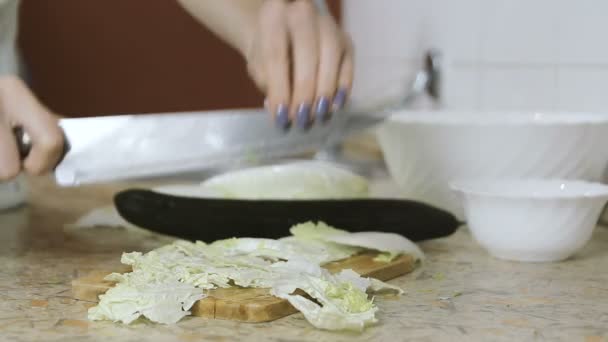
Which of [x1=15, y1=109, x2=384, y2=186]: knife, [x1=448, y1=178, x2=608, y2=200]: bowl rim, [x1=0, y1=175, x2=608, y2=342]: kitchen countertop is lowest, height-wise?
[x1=0, y1=175, x2=608, y2=342]: kitchen countertop

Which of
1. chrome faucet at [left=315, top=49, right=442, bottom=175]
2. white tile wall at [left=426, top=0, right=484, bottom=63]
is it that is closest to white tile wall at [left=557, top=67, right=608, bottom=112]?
white tile wall at [left=426, top=0, right=484, bottom=63]

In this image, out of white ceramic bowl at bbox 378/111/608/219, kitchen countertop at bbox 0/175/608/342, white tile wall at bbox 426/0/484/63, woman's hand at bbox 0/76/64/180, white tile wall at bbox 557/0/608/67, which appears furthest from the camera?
white tile wall at bbox 426/0/484/63

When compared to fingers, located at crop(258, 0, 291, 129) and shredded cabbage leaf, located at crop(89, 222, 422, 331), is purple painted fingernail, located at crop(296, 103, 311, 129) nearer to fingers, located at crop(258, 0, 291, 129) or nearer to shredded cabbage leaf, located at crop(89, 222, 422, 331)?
fingers, located at crop(258, 0, 291, 129)

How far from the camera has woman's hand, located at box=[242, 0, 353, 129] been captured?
100cm

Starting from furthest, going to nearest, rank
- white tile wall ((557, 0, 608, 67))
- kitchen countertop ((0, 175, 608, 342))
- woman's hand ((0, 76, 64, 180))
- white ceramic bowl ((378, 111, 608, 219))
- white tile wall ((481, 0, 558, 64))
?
white tile wall ((481, 0, 558, 64)) → white tile wall ((557, 0, 608, 67)) → white ceramic bowl ((378, 111, 608, 219)) → woman's hand ((0, 76, 64, 180)) → kitchen countertop ((0, 175, 608, 342))

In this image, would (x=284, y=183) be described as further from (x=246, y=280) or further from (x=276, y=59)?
(x=246, y=280)

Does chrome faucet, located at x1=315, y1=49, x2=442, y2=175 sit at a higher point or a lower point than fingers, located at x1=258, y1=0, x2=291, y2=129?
lower

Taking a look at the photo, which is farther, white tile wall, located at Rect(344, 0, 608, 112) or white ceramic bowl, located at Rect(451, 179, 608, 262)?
white tile wall, located at Rect(344, 0, 608, 112)

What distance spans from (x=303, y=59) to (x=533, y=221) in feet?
1.04

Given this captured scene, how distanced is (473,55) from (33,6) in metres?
1.58

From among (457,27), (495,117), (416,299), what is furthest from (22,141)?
(457,27)

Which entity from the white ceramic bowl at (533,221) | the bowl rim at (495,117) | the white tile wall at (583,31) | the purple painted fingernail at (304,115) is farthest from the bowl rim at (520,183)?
the white tile wall at (583,31)

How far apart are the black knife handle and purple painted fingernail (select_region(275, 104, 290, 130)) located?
13 centimetres

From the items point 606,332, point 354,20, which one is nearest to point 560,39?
point 606,332
